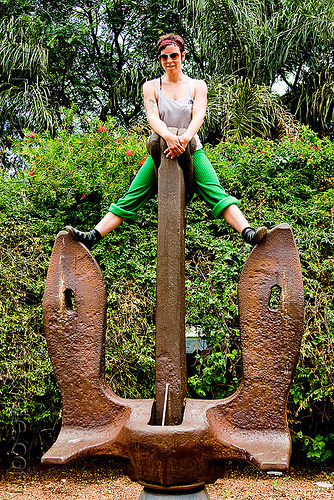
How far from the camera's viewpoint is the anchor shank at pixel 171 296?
91.8 inches

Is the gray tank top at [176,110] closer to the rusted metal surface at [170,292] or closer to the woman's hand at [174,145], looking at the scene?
the rusted metal surface at [170,292]

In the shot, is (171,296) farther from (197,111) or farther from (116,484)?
(116,484)

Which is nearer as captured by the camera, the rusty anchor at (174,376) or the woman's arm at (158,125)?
the rusty anchor at (174,376)

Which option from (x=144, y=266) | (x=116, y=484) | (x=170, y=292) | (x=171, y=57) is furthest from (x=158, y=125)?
(x=116, y=484)

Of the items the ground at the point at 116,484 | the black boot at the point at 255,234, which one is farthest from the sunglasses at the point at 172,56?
the ground at the point at 116,484

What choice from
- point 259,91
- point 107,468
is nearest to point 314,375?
point 107,468

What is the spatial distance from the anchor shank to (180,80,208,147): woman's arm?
0.15 metres

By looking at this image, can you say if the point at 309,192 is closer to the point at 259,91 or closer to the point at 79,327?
the point at 259,91

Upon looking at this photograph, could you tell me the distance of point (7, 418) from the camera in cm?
433

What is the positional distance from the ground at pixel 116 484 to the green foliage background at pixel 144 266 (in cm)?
25

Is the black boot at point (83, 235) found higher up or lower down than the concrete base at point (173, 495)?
higher up

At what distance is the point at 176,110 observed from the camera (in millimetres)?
2613

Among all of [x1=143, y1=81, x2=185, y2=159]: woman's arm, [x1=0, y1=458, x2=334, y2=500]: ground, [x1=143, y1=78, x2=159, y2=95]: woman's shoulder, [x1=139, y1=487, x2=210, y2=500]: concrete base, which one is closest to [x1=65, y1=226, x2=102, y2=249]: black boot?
[x1=143, y1=81, x2=185, y2=159]: woman's arm

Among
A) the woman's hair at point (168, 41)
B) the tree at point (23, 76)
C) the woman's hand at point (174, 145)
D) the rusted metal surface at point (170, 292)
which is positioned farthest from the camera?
the tree at point (23, 76)
